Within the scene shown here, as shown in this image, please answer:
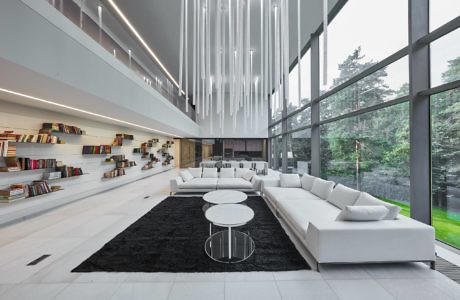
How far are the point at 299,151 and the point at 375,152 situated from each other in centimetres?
370

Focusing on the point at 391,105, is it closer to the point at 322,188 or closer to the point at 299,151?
the point at 322,188

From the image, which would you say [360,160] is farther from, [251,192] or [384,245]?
[251,192]

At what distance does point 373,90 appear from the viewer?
3.64 metres

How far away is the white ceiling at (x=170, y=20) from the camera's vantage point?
447cm

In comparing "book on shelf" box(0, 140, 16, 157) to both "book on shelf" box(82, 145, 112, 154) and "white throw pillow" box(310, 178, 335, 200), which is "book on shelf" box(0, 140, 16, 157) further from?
"white throw pillow" box(310, 178, 335, 200)

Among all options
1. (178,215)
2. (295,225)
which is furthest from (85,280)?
(295,225)

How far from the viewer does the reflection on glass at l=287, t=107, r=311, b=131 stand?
251 inches

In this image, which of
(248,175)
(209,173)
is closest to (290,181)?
(248,175)

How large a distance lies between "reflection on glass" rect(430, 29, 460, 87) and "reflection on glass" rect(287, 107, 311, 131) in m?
3.55

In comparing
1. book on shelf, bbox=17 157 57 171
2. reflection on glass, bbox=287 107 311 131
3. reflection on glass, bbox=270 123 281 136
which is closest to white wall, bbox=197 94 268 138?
reflection on glass, bbox=270 123 281 136

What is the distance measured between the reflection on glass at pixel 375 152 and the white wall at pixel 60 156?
6875mm

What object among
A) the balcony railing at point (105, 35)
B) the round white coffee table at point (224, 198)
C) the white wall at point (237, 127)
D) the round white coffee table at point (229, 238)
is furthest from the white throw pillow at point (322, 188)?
the white wall at point (237, 127)

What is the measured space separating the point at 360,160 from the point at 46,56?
557cm

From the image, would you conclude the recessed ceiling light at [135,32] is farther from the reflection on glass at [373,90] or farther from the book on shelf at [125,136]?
the reflection on glass at [373,90]
